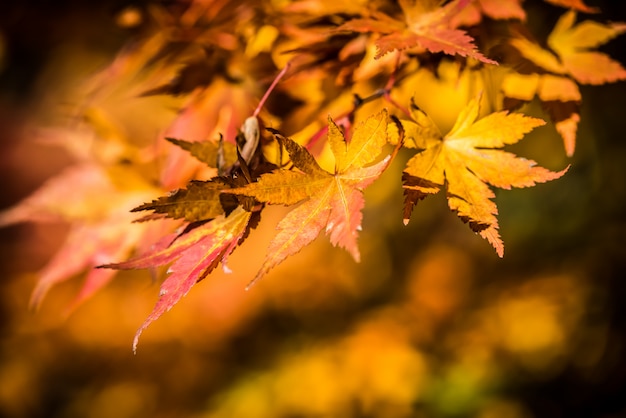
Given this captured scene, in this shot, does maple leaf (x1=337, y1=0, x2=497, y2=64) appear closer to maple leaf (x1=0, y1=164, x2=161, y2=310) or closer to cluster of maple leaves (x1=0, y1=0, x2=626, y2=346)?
cluster of maple leaves (x1=0, y1=0, x2=626, y2=346)

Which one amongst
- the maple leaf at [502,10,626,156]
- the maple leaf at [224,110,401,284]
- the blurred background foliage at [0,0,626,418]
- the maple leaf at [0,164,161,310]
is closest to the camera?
the maple leaf at [224,110,401,284]

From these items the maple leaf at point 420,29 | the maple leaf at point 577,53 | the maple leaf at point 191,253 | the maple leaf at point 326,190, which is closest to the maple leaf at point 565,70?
the maple leaf at point 577,53

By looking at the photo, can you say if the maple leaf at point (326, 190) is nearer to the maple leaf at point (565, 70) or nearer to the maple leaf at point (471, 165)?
the maple leaf at point (471, 165)

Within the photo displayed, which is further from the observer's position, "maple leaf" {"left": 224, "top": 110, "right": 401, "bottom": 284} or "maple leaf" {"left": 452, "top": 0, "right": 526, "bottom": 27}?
"maple leaf" {"left": 452, "top": 0, "right": 526, "bottom": 27}

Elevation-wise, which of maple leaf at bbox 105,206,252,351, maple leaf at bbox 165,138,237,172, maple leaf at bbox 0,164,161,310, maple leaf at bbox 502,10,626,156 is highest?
maple leaf at bbox 502,10,626,156

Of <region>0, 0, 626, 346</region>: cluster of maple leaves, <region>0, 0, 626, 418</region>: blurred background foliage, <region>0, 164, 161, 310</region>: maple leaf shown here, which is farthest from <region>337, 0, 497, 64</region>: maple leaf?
<region>0, 0, 626, 418</region>: blurred background foliage

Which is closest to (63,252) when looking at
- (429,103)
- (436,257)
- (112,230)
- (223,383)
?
(112,230)

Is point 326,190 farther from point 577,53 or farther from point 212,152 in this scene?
point 577,53

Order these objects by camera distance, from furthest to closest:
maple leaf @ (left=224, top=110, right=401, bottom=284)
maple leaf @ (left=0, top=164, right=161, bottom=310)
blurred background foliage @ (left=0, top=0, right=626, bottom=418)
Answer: blurred background foliage @ (left=0, top=0, right=626, bottom=418) < maple leaf @ (left=0, top=164, right=161, bottom=310) < maple leaf @ (left=224, top=110, right=401, bottom=284)

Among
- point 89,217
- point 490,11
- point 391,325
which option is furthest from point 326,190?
point 391,325
